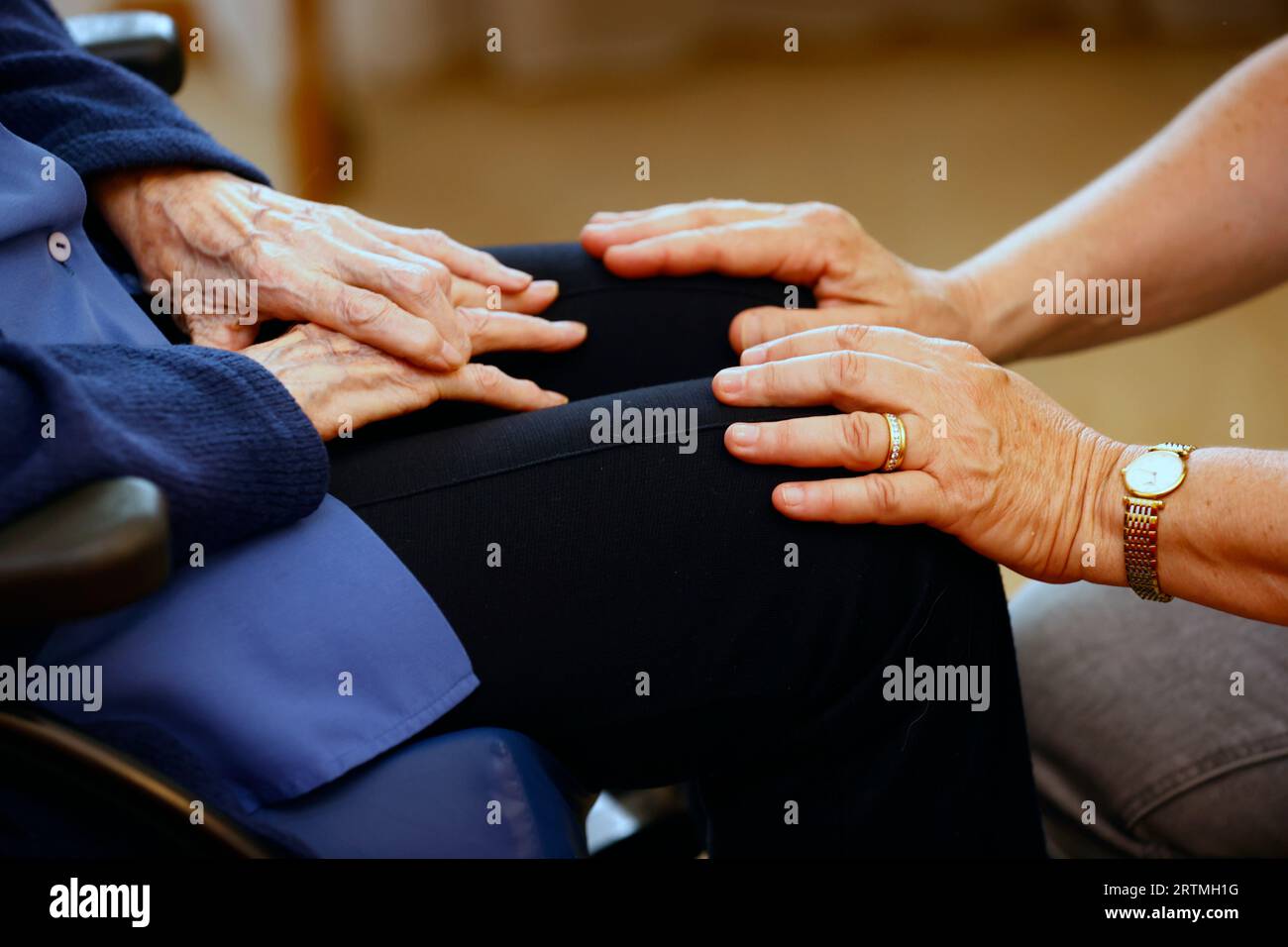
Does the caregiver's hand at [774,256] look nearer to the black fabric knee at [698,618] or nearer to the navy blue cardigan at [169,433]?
the black fabric knee at [698,618]

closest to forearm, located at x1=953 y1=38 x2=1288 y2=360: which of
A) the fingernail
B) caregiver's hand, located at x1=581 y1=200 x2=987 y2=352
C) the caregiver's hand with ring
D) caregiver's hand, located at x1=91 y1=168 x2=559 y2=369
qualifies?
caregiver's hand, located at x1=581 y1=200 x2=987 y2=352

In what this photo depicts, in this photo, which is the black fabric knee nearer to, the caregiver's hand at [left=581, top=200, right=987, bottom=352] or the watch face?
the watch face

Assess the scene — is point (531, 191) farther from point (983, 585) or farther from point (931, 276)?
point (983, 585)

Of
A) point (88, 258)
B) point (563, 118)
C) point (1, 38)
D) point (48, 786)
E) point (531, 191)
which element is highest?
point (563, 118)

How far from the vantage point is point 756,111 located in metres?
3.28

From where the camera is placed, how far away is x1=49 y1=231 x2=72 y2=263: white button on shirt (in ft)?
2.67

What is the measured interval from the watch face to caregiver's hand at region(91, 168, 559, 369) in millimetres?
523

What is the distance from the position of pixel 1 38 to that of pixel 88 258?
0.93 ft

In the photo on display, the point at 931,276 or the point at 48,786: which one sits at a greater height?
the point at 931,276

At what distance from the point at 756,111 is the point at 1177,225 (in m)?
2.28

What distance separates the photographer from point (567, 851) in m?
0.72

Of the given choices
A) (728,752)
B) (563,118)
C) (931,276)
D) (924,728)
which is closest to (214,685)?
(728,752)

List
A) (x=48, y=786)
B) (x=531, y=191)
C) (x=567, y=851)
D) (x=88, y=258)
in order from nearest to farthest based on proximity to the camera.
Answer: (x=48, y=786) < (x=567, y=851) < (x=88, y=258) < (x=531, y=191)
